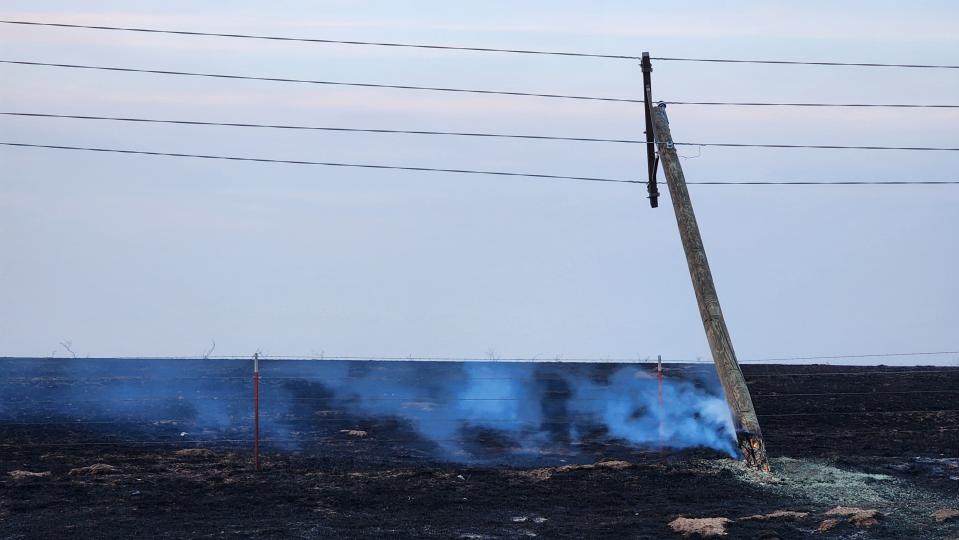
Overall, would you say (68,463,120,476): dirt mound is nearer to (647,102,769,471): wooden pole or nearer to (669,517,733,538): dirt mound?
(669,517,733,538): dirt mound

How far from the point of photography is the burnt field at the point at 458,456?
15164 millimetres

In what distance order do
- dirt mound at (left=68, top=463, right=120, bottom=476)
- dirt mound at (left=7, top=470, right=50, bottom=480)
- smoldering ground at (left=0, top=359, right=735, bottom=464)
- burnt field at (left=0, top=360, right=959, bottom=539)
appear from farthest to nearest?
smoldering ground at (left=0, top=359, right=735, bottom=464) < dirt mound at (left=68, top=463, right=120, bottom=476) < dirt mound at (left=7, top=470, right=50, bottom=480) < burnt field at (left=0, top=360, right=959, bottom=539)

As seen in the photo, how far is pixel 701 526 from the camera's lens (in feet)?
47.6

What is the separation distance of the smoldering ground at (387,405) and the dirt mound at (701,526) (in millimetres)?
4779

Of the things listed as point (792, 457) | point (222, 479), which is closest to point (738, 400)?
point (792, 457)

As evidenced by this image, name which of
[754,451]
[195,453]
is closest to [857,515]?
[754,451]

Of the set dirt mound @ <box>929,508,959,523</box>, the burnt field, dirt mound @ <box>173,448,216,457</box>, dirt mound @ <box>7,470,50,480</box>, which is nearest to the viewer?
the burnt field

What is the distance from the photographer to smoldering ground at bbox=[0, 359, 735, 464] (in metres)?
22.3

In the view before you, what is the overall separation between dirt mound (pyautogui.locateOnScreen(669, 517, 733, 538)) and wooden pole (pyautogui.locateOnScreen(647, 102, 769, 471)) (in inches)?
148

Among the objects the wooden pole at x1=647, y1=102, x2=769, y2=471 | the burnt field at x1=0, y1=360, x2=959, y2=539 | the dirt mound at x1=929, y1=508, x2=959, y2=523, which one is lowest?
the dirt mound at x1=929, y1=508, x2=959, y2=523

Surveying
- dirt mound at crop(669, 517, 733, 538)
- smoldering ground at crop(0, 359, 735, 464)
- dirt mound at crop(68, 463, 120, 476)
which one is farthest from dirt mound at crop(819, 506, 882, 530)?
dirt mound at crop(68, 463, 120, 476)

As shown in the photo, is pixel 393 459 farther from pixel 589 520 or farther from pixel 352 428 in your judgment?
pixel 589 520

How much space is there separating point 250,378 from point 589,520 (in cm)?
1768

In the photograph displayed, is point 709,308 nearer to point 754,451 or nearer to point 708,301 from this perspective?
point 708,301
